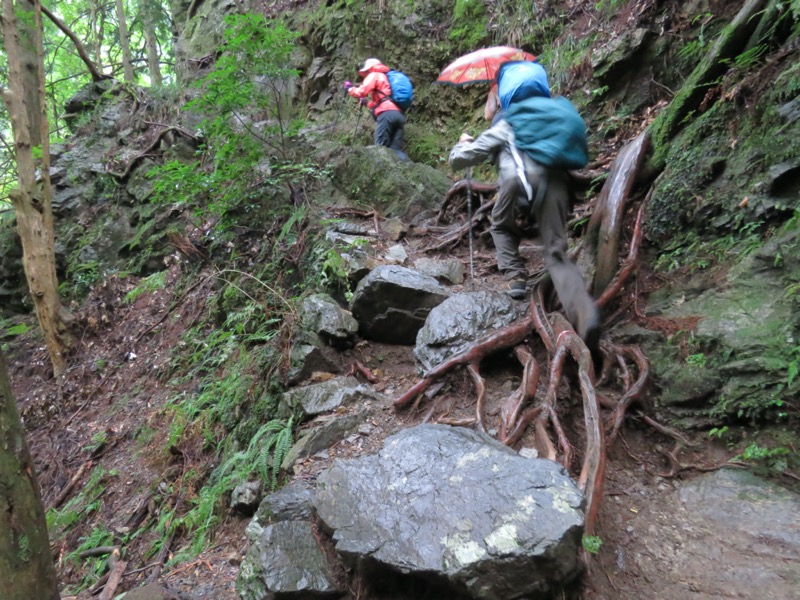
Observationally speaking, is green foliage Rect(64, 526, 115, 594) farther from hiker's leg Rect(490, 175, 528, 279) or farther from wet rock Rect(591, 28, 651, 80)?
wet rock Rect(591, 28, 651, 80)

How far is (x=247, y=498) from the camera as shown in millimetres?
3850

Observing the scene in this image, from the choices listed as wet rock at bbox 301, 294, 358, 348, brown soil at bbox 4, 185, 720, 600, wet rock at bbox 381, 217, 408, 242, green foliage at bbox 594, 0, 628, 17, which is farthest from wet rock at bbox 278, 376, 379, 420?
green foliage at bbox 594, 0, 628, 17

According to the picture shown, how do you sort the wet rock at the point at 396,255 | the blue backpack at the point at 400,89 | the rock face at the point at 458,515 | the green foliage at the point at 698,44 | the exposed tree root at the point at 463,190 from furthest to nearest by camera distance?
the blue backpack at the point at 400,89
the exposed tree root at the point at 463,190
the wet rock at the point at 396,255
the green foliage at the point at 698,44
the rock face at the point at 458,515

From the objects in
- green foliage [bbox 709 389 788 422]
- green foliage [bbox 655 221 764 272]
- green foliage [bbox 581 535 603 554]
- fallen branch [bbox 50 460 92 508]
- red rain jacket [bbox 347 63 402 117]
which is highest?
red rain jacket [bbox 347 63 402 117]

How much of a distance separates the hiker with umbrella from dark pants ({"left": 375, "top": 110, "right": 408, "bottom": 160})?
5.20m

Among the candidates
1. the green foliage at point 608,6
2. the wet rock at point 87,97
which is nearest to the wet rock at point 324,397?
the green foliage at point 608,6

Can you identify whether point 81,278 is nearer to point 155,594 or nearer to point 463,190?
point 463,190

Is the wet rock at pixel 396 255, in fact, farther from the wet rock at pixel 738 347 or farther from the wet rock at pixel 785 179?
the wet rock at pixel 785 179

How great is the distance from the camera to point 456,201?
7641 mm

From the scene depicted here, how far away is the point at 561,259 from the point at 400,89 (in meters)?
6.61

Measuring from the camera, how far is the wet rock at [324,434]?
3807mm

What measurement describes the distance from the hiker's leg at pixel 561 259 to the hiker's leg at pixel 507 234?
42 cm

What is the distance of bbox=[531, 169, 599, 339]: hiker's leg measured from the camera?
12.2 ft

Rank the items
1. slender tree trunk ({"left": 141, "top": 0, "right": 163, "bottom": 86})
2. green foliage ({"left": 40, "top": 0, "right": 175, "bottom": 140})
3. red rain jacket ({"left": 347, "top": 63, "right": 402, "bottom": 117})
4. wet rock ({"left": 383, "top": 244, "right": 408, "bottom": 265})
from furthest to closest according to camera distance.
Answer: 1. green foliage ({"left": 40, "top": 0, "right": 175, "bottom": 140})
2. slender tree trunk ({"left": 141, "top": 0, "right": 163, "bottom": 86})
3. red rain jacket ({"left": 347, "top": 63, "right": 402, "bottom": 117})
4. wet rock ({"left": 383, "top": 244, "right": 408, "bottom": 265})
